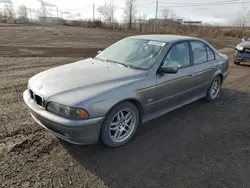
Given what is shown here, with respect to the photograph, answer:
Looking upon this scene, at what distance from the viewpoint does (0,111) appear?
3.93 m

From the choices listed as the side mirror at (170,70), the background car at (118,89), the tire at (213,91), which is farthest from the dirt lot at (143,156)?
the side mirror at (170,70)

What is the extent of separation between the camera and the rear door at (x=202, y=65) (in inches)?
167

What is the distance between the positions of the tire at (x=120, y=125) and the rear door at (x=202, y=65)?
177 centimetres

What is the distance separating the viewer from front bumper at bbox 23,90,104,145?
2.52 meters

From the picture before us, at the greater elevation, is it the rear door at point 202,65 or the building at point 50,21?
the building at point 50,21

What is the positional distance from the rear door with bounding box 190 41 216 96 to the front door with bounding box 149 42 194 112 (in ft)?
0.66

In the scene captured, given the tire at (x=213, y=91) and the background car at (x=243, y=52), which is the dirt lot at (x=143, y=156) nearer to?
the tire at (x=213, y=91)

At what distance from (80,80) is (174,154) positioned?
172cm

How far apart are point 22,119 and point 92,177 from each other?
6.54ft

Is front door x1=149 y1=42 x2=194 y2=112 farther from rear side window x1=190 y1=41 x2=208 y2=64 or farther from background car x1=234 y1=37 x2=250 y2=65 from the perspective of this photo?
background car x1=234 y1=37 x2=250 y2=65

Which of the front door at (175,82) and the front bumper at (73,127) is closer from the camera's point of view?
the front bumper at (73,127)

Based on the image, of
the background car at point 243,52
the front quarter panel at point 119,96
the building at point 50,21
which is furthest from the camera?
the building at point 50,21

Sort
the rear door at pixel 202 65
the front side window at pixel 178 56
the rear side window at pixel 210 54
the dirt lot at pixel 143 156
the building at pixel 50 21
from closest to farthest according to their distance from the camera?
the dirt lot at pixel 143 156 → the front side window at pixel 178 56 → the rear door at pixel 202 65 → the rear side window at pixel 210 54 → the building at pixel 50 21

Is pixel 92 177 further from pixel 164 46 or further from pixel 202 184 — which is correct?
pixel 164 46
